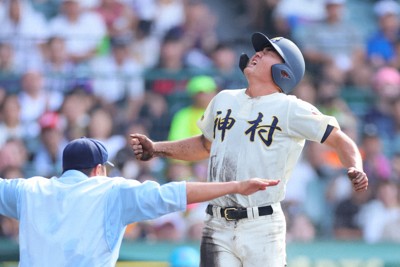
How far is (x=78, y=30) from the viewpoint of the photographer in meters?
14.2

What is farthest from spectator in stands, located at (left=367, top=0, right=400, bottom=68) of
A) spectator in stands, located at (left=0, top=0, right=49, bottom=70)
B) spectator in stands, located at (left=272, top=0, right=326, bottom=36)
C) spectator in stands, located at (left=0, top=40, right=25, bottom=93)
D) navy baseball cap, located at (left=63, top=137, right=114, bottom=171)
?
navy baseball cap, located at (left=63, top=137, right=114, bottom=171)

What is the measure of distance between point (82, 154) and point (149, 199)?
532 mm

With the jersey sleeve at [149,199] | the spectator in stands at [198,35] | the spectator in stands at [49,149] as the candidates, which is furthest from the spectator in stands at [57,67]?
the jersey sleeve at [149,199]

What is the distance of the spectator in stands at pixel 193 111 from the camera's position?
12.6 metres

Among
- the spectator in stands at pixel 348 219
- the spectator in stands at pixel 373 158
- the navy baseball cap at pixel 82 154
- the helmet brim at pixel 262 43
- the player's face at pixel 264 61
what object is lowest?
the spectator in stands at pixel 348 219

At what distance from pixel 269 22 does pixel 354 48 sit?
1196 millimetres

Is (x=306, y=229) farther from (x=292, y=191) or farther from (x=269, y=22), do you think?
(x=269, y=22)

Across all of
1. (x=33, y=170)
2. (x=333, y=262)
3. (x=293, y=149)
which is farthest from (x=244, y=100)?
(x=33, y=170)

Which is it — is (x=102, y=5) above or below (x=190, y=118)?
above

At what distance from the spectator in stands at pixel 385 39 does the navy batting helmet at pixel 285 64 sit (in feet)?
24.1

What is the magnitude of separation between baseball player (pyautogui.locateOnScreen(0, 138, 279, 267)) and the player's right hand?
82 cm

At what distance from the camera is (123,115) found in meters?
13.1

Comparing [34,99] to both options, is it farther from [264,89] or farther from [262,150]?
[262,150]

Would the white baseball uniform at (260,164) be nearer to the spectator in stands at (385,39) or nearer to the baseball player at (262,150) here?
the baseball player at (262,150)
